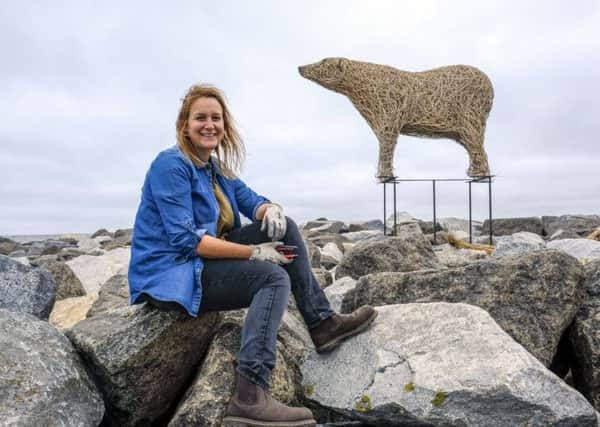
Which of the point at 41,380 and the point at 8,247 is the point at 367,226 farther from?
the point at 41,380

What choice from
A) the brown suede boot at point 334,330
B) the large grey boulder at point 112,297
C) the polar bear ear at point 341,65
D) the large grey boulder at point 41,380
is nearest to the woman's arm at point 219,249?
the brown suede boot at point 334,330

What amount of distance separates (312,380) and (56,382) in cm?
142

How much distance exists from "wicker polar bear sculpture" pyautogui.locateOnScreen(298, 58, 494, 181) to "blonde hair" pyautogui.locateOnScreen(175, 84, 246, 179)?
641 centimetres

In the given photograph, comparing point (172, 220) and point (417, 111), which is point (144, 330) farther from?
point (417, 111)

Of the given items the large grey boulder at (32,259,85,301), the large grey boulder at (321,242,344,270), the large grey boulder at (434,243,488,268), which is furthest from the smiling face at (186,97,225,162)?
the large grey boulder at (321,242,344,270)

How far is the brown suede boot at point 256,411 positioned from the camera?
299 cm

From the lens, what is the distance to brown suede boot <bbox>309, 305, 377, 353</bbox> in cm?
354

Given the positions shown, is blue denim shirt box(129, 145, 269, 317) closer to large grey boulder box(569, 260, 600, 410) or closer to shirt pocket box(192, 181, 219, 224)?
shirt pocket box(192, 181, 219, 224)

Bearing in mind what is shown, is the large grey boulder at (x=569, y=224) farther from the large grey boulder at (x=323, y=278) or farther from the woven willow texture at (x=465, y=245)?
the large grey boulder at (x=323, y=278)

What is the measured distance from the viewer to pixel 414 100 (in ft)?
33.3

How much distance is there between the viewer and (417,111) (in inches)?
400

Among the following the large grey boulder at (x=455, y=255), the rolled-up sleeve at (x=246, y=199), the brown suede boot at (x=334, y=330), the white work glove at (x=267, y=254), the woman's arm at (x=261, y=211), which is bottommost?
the brown suede boot at (x=334, y=330)

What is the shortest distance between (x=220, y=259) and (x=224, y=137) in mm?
894

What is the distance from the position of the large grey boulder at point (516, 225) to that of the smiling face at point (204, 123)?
12.2 m
